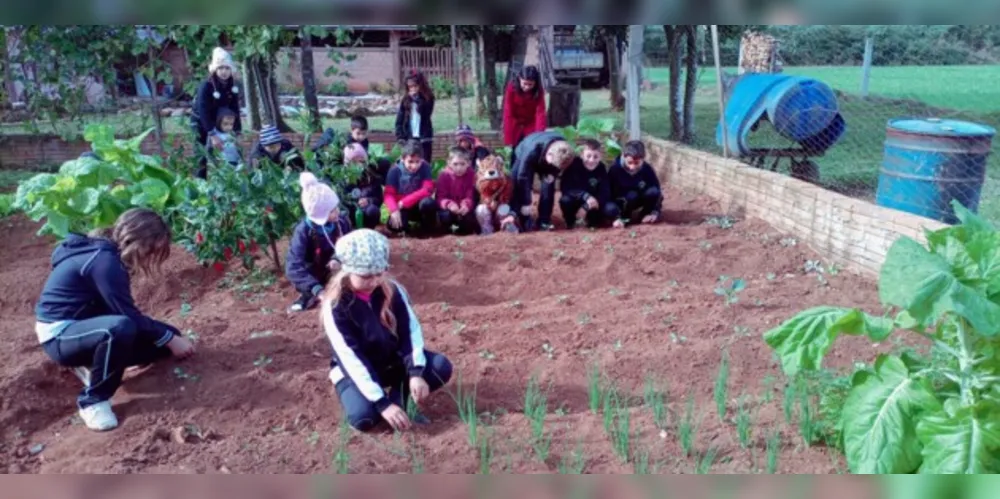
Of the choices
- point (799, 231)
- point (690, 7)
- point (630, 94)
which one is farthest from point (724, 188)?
point (690, 7)

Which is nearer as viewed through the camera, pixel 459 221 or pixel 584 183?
pixel 459 221

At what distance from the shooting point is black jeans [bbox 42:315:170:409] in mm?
3414

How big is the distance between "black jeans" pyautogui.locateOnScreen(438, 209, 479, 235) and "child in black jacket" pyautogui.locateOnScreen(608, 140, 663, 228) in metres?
1.22

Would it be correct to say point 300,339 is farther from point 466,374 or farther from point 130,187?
point 130,187

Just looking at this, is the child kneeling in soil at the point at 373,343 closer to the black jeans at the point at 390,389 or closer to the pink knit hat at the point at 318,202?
the black jeans at the point at 390,389

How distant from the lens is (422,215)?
21.5ft

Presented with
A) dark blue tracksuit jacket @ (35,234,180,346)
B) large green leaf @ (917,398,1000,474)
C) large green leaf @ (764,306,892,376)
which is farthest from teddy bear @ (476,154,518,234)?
large green leaf @ (917,398,1000,474)

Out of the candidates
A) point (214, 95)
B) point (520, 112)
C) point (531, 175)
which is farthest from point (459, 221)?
point (214, 95)

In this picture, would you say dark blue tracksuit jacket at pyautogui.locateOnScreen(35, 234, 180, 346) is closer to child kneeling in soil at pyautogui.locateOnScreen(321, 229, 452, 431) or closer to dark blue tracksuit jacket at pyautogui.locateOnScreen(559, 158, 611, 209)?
child kneeling in soil at pyautogui.locateOnScreen(321, 229, 452, 431)

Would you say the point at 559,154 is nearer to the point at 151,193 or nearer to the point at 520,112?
the point at 520,112

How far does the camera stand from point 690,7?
0.54 meters

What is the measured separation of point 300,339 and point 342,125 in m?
10.2

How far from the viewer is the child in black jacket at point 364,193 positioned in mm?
6255

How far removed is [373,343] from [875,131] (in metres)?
10.8
